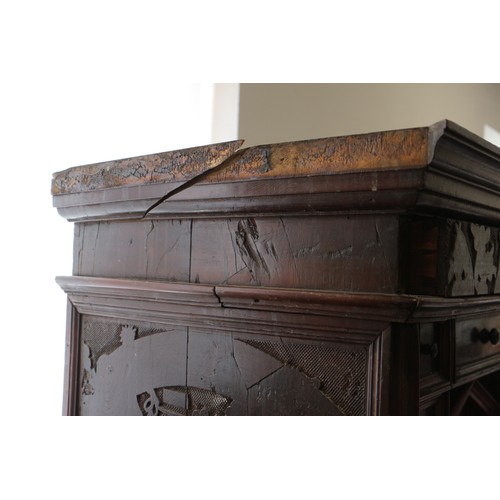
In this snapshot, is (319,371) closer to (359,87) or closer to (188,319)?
(188,319)

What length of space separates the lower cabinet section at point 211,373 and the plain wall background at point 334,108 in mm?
800

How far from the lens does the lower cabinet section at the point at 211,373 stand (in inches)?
31.6

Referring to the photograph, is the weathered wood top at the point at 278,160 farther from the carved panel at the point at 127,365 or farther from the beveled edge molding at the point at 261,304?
the carved panel at the point at 127,365

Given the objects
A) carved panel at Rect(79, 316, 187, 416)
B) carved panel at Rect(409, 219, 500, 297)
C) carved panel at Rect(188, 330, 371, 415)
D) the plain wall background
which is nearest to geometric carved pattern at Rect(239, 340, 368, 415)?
carved panel at Rect(188, 330, 371, 415)

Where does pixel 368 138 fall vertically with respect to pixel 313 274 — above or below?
above

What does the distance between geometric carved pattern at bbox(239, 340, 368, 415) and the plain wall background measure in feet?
3.07

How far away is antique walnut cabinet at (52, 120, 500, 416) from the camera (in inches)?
29.4

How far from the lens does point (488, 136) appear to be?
10.8 ft

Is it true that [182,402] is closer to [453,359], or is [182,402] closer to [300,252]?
[300,252]

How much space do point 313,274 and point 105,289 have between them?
45 cm

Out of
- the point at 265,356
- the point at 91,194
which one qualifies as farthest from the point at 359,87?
the point at 265,356

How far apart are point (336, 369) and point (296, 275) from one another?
0.50 feet

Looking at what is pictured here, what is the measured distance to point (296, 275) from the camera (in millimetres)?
831

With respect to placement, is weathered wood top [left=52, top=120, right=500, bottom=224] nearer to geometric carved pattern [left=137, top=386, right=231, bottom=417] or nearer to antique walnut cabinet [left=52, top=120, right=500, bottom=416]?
antique walnut cabinet [left=52, top=120, right=500, bottom=416]
